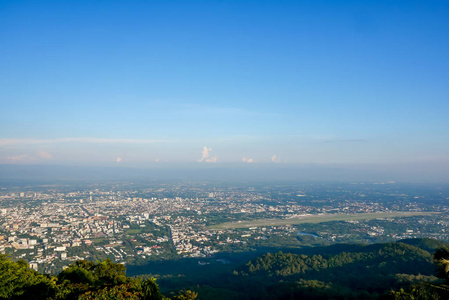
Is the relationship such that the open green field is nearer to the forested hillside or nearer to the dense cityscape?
the dense cityscape

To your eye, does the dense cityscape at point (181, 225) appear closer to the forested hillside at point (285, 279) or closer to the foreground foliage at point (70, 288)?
the forested hillside at point (285, 279)

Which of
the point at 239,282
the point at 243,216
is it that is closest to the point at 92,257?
the point at 239,282

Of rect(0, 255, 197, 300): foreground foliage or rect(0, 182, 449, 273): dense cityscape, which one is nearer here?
rect(0, 255, 197, 300): foreground foliage

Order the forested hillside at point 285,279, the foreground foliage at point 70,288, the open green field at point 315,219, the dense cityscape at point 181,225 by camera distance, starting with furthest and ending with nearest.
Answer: the open green field at point 315,219, the dense cityscape at point 181,225, the forested hillside at point 285,279, the foreground foliage at point 70,288

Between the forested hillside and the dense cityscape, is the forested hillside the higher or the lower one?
the higher one

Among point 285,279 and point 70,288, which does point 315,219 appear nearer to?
point 285,279

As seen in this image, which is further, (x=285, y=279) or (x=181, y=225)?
(x=181, y=225)

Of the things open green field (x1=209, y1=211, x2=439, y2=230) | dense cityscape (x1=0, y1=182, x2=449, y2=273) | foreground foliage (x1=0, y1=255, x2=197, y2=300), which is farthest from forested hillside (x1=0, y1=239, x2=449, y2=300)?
open green field (x1=209, y1=211, x2=439, y2=230)

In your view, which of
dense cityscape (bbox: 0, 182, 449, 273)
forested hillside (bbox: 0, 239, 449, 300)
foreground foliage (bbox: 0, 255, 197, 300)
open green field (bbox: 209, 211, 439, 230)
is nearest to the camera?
foreground foliage (bbox: 0, 255, 197, 300)

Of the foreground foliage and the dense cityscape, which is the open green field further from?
the foreground foliage

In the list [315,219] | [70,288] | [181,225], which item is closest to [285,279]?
[70,288]

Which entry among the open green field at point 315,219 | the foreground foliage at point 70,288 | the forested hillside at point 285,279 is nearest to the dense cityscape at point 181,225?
the open green field at point 315,219

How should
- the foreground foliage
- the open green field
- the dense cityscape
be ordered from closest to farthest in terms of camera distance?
the foreground foliage, the dense cityscape, the open green field
